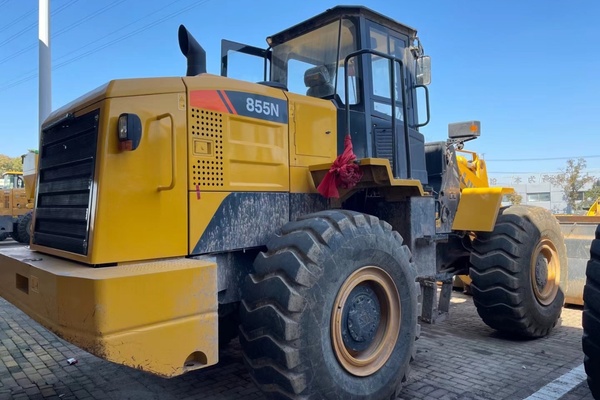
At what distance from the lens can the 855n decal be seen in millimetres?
3436

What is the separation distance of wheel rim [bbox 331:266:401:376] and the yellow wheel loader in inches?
0.5

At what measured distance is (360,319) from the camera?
3.66 meters

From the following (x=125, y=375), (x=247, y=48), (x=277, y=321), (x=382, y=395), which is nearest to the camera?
(x=277, y=321)

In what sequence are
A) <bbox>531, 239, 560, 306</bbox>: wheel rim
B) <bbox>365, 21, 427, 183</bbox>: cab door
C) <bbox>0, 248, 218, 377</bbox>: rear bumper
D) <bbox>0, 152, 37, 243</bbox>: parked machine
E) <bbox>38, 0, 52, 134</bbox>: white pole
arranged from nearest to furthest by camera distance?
<bbox>0, 248, 218, 377</bbox>: rear bumper < <bbox>365, 21, 427, 183</bbox>: cab door < <bbox>531, 239, 560, 306</bbox>: wheel rim < <bbox>38, 0, 52, 134</bbox>: white pole < <bbox>0, 152, 37, 243</bbox>: parked machine

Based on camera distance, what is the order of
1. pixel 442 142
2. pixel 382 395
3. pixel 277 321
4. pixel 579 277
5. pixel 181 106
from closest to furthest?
pixel 277 321, pixel 181 106, pixel 382 395, pixel 442 142, pixel 579 277

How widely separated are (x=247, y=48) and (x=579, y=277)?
6.18m

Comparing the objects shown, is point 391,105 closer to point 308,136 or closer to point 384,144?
point 384,144

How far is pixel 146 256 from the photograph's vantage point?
312 centimetres

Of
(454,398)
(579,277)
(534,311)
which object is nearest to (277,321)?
(454,398)

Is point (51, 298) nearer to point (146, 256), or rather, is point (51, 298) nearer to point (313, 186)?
point (146, 256)

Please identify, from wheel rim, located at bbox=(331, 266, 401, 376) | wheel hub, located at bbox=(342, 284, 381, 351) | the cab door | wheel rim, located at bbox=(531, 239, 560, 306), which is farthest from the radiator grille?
wheel rim, located at bbox=(531, 239, 560, 306)

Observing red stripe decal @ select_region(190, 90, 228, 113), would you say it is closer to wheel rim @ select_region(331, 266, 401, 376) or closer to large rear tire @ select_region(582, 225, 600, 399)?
wheel rim @ select_region(331, 266, 401, 376)

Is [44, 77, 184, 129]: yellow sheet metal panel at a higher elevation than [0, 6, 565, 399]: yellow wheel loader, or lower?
higher

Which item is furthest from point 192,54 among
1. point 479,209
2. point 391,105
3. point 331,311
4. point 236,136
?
point 479,209
